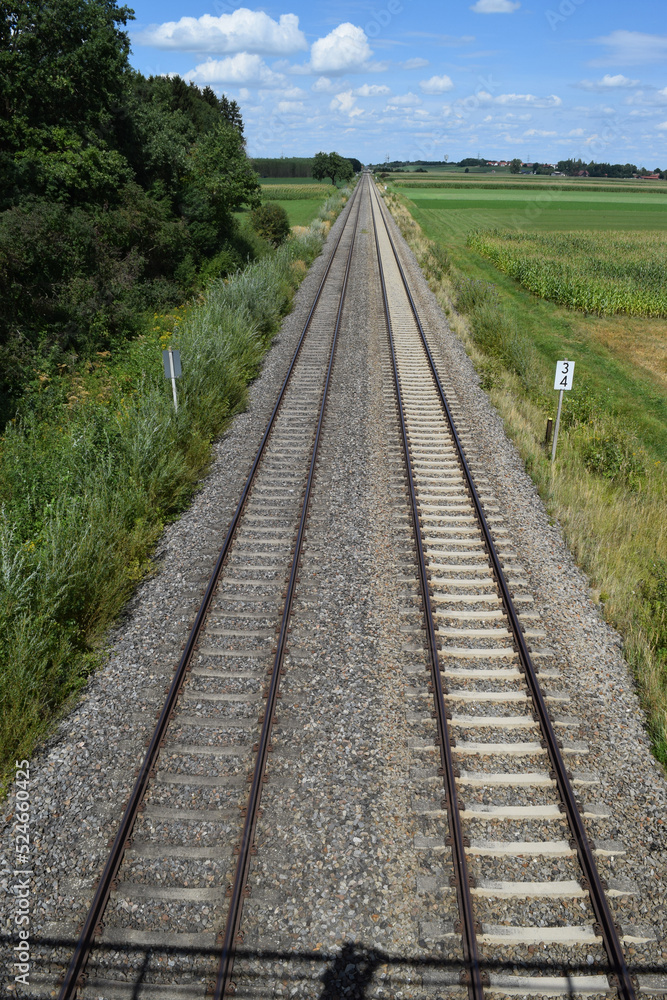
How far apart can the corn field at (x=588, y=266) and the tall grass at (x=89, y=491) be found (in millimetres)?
18399

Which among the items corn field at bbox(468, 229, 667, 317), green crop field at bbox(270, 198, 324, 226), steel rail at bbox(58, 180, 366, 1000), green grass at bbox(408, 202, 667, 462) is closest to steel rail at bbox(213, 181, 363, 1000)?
steel rail at bbox(58, 180, 366, 1000)

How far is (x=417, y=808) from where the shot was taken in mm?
5832

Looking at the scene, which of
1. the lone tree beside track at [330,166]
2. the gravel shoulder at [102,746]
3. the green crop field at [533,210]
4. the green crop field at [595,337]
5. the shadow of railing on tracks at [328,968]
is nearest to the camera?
the shadow of railing on tracks at [328,968]

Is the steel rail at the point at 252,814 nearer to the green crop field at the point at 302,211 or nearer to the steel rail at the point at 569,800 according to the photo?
the steel rail at the point at 569,800

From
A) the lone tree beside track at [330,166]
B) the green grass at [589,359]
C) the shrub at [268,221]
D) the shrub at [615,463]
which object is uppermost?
the lone tree beside track at [330,166]

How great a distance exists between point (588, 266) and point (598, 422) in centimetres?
2809

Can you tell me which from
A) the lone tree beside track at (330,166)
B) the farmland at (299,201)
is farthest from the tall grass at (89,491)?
the lone tree beside track at (330,166)

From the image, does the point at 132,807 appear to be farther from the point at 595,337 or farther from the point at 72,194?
the point at 595,337

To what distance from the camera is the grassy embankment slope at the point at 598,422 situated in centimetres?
881

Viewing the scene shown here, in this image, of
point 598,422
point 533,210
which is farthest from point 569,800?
point 533,210

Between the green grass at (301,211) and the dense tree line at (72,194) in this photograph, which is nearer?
the dense tree line at (72,194)

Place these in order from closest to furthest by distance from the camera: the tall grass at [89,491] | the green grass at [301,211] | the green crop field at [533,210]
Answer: the tall grass at [89,491] < the green grass at [301,211] < the green crop field at [533,210]

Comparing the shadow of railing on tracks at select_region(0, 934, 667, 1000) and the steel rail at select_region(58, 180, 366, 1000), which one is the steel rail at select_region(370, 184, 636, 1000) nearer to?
the shadow of railing on tracks at select_region(0, 934, 667, 1000)

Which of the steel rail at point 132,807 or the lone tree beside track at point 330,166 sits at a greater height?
the lone tree beside track at point 330,166
